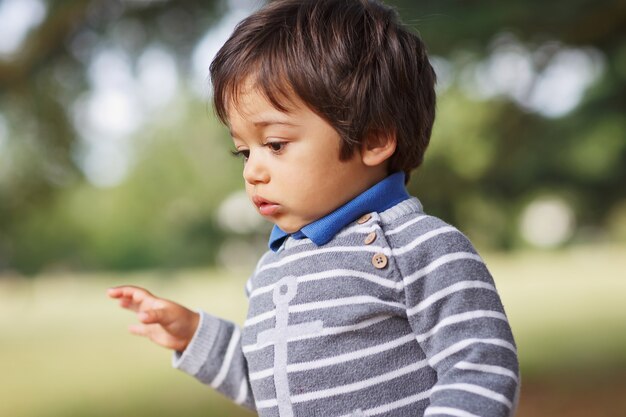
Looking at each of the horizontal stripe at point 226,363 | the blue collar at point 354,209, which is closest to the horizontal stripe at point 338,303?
the blue collar at point 354,209

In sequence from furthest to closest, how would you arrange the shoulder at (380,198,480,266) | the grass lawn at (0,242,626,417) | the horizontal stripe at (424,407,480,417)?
the grass lawn at (0,242,626,417) < the shoulder at (380,198,480,266) < the horizontal stripe at (424,407,480,417)

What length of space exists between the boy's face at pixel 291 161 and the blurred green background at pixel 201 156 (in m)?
2.49

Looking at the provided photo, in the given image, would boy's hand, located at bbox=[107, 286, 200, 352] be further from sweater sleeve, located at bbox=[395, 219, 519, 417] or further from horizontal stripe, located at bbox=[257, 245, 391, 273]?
sweater sleeve, located at bbox=[395, 219, 519, 417]

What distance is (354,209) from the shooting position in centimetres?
132

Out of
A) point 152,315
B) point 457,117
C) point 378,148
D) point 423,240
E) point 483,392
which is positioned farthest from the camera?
point 457,117

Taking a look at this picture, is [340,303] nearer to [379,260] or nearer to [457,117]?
[379,260]

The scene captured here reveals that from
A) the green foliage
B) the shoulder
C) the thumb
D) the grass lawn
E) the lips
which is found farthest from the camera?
the grass lawn

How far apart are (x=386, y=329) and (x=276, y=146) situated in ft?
1.05

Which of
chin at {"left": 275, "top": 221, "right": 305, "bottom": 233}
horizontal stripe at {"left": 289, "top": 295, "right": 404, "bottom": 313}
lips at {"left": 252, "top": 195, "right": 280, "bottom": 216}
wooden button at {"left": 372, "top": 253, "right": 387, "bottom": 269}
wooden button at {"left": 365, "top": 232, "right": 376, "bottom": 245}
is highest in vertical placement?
lips at {"left": 252, "top": 195, "right": 280, "bottom": 216}

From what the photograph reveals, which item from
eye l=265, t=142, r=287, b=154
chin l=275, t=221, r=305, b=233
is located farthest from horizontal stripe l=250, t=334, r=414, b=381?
eye l=265, t=142, r=287, b=154

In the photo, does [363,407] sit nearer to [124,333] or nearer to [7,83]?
[7,83]

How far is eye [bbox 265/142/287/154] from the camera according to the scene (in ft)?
4.21

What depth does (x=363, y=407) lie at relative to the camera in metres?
1.24

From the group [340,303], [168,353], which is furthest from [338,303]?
[168,353]
